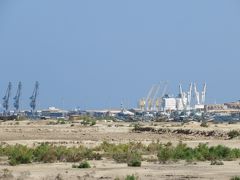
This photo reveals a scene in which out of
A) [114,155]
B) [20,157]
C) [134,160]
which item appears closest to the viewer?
[134,160]

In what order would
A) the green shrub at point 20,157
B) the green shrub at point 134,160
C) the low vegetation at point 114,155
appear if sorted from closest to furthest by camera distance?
the green shrub at point 134,160, the green shrub at point 20,157, the low vegetation at point 114,155

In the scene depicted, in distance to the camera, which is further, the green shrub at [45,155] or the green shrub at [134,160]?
the green shrub at [45,155]

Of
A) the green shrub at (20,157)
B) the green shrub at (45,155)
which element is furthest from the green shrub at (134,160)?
the green shrub at (20,157)

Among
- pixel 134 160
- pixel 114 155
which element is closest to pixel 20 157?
pixel 134 160

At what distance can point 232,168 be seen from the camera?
1249 inches

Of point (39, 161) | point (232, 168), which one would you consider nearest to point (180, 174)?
point (232, 168)

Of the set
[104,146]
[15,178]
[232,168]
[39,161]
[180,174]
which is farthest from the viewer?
[104,146]

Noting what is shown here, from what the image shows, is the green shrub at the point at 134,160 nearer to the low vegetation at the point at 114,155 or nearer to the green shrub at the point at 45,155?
the low vegetation at the point at 114,155

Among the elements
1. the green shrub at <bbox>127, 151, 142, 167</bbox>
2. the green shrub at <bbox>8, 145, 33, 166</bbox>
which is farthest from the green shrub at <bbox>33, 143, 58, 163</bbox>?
the green shrub at <bbox>127, 151, 142, 167</bbox>

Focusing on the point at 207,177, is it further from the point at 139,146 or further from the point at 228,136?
the point at 228,136

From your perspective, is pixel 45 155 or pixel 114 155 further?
pixel 114 155

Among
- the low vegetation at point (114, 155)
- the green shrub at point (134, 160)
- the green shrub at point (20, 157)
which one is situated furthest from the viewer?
the low vegetation at point (114, 155)

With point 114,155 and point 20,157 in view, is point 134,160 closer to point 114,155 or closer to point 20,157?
point 114,155

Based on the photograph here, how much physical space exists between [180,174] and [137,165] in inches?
172
